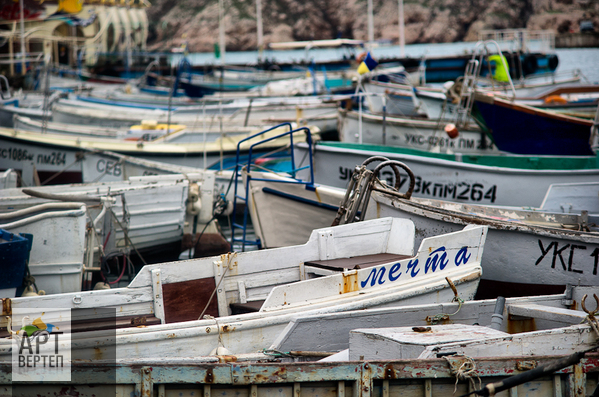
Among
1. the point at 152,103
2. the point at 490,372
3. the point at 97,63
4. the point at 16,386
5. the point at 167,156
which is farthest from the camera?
the point at 97,63

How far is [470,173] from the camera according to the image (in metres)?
9.52

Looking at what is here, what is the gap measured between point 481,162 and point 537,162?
0.99 meters

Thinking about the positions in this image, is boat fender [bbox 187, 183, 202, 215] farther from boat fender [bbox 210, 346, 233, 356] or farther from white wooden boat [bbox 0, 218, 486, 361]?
boat fender [bbox 210, 346, 233, 356]

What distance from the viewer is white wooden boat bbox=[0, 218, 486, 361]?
4789 millimetres

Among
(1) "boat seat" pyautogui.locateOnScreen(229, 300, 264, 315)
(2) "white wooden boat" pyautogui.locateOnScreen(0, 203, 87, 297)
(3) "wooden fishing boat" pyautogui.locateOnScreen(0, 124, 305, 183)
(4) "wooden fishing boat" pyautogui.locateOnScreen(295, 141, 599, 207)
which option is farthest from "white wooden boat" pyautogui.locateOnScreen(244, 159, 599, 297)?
(3) "wooden fishing boat" pyautogui.locateOnScreen(0, 124, 305, 183)

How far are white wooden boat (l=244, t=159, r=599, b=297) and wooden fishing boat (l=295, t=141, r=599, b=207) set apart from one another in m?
0.80

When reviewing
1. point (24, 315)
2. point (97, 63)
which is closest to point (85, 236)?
point (24, 315)

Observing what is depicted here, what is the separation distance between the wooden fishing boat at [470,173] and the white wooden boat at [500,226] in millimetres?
797

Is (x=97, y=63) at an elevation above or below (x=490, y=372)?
above

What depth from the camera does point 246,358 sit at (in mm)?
4512

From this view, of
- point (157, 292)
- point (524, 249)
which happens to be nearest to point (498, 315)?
point (524, 249)

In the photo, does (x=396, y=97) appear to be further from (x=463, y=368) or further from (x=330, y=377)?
(x=330, y=377)

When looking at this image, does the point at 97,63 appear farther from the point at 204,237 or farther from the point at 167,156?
the point at 204,237

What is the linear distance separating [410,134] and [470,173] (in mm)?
4196
